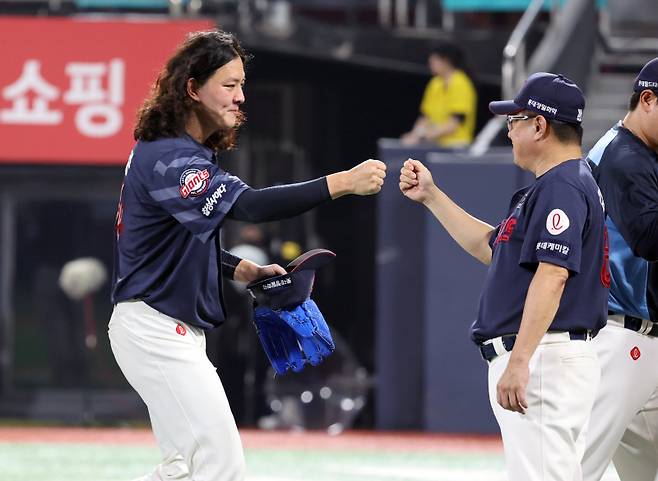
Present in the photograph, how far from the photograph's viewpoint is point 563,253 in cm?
488

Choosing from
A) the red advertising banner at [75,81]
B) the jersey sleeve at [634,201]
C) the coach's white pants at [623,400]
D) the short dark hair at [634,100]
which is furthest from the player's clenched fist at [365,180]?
the red advertising banner at [75,81]

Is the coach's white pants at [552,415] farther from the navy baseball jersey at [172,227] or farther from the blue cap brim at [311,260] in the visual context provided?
the navy baseball jersey at [172,227]

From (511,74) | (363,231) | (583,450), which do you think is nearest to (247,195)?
(583,450)

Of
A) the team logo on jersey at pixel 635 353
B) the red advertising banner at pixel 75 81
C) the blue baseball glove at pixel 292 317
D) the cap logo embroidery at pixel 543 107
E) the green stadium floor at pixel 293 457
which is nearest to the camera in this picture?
the cap logo embroidery at pixel 543 107

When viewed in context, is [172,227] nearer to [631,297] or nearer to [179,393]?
[179,393]

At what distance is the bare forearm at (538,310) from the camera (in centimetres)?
482

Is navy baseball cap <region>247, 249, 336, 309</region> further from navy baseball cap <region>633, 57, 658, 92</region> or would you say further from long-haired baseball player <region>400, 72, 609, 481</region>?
navy baseball cap <region>633, 57, 658, 92</region>

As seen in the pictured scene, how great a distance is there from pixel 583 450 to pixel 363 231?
10.7 m

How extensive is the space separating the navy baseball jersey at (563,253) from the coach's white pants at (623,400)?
414 mm

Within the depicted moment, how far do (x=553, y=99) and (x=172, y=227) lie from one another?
145 cm

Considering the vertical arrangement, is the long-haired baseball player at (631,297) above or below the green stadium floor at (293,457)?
above

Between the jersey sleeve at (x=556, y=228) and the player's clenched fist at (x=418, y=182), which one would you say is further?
the player's clenched fist at (x=418, y=182)

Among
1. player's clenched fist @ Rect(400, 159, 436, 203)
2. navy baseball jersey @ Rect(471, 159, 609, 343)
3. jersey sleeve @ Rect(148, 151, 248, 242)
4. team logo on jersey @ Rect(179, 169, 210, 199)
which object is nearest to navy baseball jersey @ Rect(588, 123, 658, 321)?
navy baseball jersey @ Rect(471, 159, 609, 343)

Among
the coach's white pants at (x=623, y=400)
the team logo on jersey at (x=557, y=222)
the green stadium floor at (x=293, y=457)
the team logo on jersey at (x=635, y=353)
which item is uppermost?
the team logo on jersey at (x=557, y=222)
